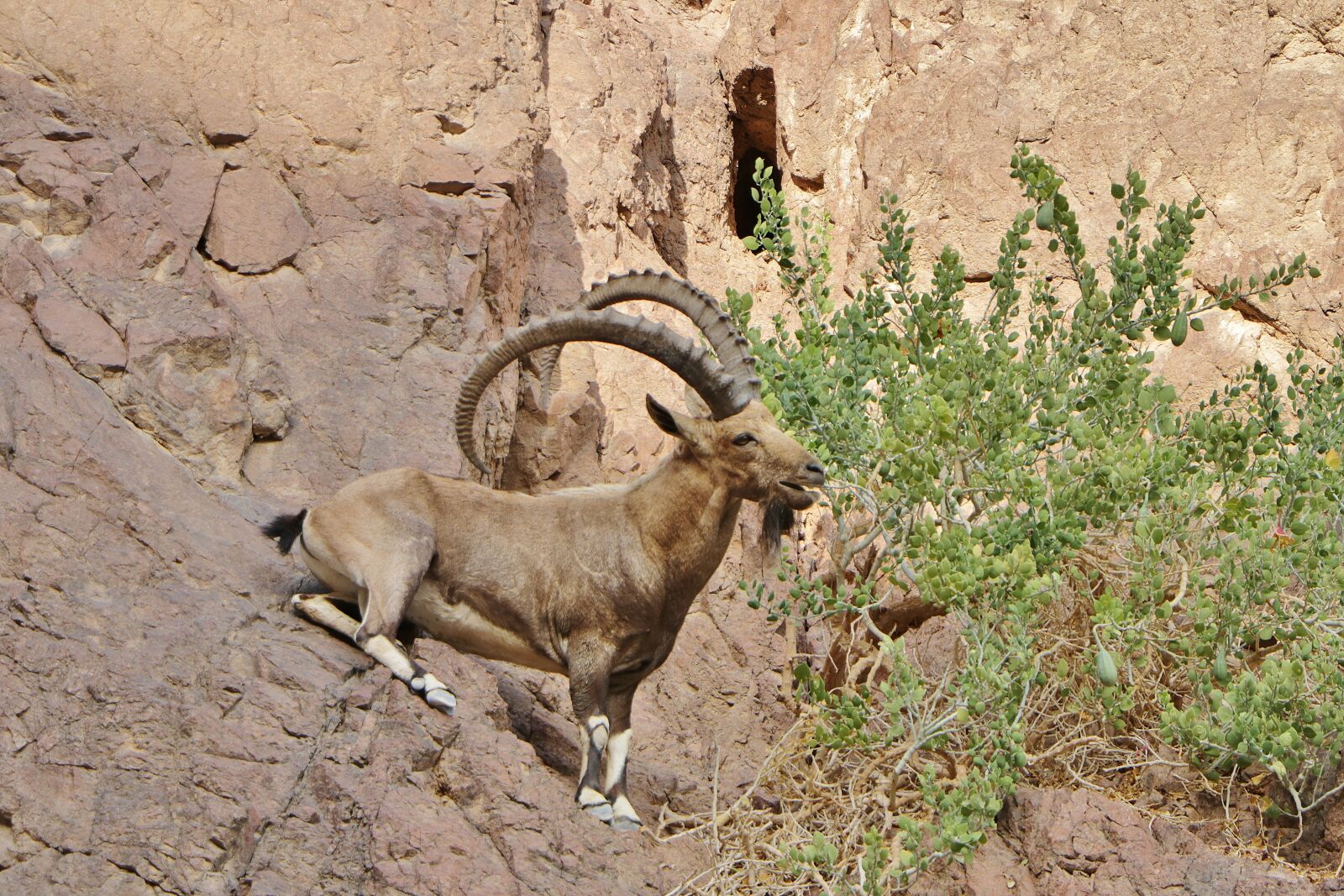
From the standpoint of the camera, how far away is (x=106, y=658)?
233 inches

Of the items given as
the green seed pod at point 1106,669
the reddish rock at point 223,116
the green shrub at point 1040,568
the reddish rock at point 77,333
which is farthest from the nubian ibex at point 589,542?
the reddish rock at point 223,116

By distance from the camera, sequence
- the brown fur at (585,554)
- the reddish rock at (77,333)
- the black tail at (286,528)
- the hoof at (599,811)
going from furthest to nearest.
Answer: the reddish rock at (77,333) < the black tail at (286,528) < the brown fur at (585,554) < the hoof at (599,811)

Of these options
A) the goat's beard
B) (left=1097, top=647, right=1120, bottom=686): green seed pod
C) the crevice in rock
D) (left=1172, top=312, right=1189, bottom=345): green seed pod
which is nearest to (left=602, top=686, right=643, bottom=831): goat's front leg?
the goat's beard

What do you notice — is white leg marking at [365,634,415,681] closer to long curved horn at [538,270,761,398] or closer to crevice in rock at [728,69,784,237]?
long curved horn at [538,270,761,398]

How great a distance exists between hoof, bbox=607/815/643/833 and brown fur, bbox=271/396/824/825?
4.5 inches

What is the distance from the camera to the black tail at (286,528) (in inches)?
275

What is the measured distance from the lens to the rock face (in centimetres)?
580

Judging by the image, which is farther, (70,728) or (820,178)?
(820,178)

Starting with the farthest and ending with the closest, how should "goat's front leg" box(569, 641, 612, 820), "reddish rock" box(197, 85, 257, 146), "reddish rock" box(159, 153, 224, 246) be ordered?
"reddish rock" box(197, 85, 257, 146) < "reddish rock" box(159, 153, 224, 246) < "goat's front leg" box(569, 641, 612, 820)

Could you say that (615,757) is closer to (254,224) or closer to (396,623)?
(396,623)

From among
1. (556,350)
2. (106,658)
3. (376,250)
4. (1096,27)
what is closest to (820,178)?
(1096,27)

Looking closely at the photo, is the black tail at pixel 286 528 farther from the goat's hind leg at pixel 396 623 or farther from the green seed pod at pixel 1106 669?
the green seed pod at pixel 1106 669

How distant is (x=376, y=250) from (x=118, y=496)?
2985 millimetres

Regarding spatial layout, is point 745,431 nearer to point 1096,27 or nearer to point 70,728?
point 70,728
